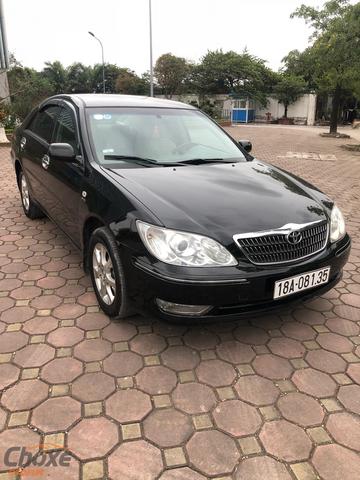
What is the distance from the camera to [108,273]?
9.49 ft

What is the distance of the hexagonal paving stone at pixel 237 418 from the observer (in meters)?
2.06

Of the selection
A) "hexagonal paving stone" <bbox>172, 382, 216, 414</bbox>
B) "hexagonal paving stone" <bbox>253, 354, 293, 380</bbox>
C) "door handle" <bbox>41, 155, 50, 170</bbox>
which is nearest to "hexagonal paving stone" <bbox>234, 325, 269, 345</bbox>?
"hexagonal paving stone" <bbox>253, 354, 293, 380</bbox>

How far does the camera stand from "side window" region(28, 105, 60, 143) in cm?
409

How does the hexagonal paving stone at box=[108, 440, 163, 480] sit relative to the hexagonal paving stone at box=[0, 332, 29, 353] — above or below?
below

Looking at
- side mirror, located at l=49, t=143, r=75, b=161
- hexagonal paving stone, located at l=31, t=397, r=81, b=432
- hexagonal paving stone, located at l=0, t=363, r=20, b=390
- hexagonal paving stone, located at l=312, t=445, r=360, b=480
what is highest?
side mirror, located at l=49, t=143, r=75, b=161

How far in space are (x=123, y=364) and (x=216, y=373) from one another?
0.58 metres

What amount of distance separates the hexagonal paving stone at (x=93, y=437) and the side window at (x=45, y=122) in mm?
2918

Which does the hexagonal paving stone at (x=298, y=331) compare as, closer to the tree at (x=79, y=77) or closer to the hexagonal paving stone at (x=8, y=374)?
the hexagonal paving stone at (x=8, y=374)

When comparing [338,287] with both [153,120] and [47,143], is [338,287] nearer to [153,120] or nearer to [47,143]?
[153,120]

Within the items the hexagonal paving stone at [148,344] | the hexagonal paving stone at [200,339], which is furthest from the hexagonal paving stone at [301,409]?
the hexagonal paving stone at [148,344]

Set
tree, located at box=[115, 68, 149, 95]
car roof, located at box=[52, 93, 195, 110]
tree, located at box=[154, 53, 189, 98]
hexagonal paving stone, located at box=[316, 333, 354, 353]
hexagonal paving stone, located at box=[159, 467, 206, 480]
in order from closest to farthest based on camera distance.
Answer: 1. hexagonal paving stone, located at box=[159, 467, 206, 480]
2. hexagonal paving stone, located at box=[316, 333, 354, 353]
3. car roof, located at box=[52, 93, 195, 110]
4. tree, located at box=[154, 53, 189, 98]
5. tree, located at box=[115, 68, 149, 95]

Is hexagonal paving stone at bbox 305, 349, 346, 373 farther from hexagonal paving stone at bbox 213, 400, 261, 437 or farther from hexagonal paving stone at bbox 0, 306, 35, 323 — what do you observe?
hexagonal paving stone at bbox 0, 306, 35, 323

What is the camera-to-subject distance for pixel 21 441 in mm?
1951

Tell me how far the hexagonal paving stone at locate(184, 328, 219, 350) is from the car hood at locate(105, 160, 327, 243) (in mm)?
809
